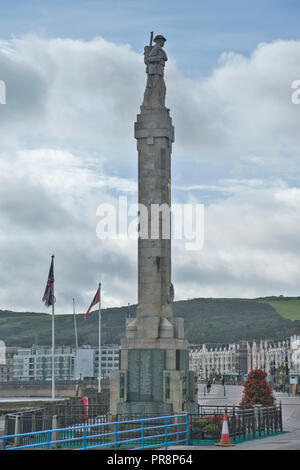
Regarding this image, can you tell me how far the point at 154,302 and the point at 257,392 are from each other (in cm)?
671

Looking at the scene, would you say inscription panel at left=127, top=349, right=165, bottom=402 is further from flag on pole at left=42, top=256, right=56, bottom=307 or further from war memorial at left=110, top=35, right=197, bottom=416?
flag on pole at left=42, top=256, right=56, bottom=307

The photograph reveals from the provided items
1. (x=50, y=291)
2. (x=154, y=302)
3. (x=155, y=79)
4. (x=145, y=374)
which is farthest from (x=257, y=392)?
(x=50, y=291)

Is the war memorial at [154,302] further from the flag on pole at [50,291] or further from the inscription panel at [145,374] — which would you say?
the flag on pole at [50,291]

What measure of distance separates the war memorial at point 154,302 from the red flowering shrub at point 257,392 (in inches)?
107

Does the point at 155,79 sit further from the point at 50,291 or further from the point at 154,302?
the point at 50,291

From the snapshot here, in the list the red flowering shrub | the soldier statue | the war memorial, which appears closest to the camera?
the war memorial

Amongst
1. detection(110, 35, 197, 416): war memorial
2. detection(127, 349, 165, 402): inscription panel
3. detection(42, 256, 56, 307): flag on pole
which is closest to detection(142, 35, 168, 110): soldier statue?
detection(110, 35, 197, 416): war memorial

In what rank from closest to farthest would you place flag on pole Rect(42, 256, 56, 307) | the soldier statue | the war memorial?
the war memorial
the soldier statue
flag on pole Rect(42, 256, 56, 307)

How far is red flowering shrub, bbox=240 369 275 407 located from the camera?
3506 cm

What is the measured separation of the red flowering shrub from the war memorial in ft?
8.91

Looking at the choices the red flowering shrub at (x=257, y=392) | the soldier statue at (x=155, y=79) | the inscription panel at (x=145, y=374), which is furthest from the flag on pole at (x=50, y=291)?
the red flowering shrub at (x=257, y=392)

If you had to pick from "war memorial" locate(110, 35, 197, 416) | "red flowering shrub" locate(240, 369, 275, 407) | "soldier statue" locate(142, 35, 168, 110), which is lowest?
"red flowering shrub" locate(240, 369, 275, 407)

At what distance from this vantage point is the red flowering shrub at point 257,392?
35062mm
